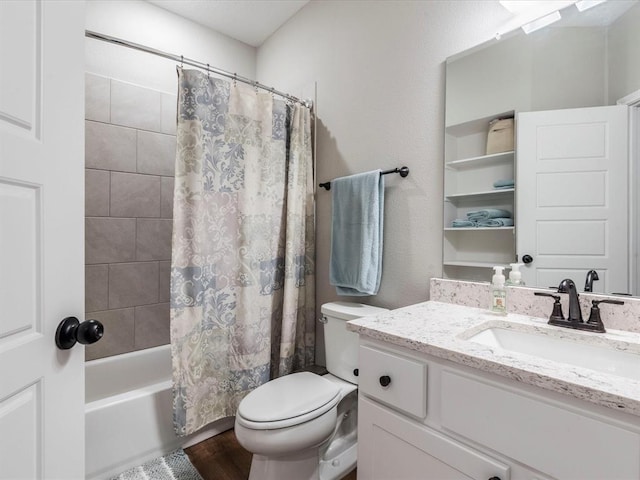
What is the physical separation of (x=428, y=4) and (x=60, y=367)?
6.25 ft

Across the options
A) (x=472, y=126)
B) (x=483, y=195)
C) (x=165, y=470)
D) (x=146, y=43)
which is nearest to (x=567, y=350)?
(x=483, y=195)

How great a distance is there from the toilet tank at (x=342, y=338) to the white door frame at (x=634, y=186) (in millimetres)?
900

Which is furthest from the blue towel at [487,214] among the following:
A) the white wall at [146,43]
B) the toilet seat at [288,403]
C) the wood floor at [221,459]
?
the white wall at [146,43]

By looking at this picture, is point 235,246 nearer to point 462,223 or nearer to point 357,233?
point 357,233

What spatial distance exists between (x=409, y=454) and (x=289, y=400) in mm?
571

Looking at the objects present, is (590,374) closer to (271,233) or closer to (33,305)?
(33,305)

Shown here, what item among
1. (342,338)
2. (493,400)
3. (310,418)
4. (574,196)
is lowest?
(310,418)

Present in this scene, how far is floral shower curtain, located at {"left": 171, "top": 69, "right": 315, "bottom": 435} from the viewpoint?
1.56 meters

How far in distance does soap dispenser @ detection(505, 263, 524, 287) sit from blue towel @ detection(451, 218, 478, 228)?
0.22 metres

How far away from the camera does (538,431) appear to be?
0.68 metres

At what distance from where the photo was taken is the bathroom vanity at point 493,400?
621 millimetres

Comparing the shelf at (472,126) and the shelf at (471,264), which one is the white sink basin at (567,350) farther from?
the shelf at (472,126)

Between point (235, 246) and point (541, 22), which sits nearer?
point (541, 22)

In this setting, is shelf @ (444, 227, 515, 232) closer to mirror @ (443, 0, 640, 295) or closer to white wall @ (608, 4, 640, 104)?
mirror @ (443, 0, 640, 295)
